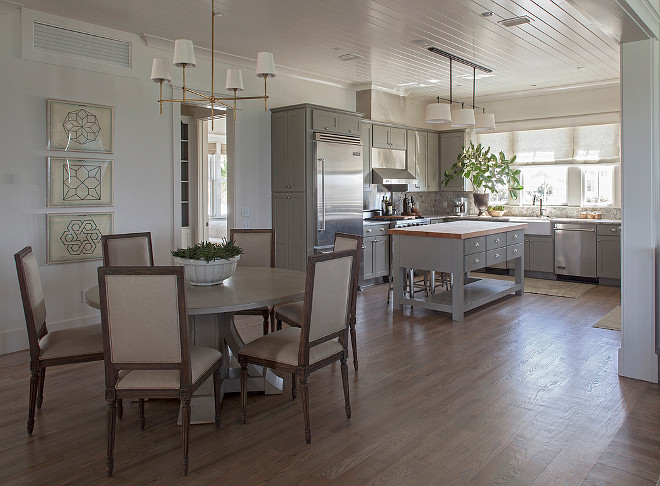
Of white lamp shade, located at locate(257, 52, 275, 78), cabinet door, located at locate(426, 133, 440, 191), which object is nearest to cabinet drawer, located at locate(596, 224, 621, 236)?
cabinet door, located at locate(426, 133, 440, 191)

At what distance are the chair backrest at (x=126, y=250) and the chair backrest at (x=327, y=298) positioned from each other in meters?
1.74

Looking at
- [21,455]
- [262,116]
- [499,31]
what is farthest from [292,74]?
[21,455]

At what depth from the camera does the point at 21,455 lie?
2.76m

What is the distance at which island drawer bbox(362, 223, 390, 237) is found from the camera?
7.37 meters

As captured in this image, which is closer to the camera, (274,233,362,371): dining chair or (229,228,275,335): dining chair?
(274,233,362,371): dining chair

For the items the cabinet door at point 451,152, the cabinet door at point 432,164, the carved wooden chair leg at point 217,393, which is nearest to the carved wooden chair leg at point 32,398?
the carved wooden chair leg at point 217,393

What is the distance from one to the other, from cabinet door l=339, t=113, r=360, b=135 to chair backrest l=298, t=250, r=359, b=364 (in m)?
4.01

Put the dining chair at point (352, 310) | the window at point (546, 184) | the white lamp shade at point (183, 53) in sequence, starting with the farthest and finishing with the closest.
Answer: the window at point (546, 184) → the dining chair at point (352, 310) → the white lamp shade at point (183, 53)

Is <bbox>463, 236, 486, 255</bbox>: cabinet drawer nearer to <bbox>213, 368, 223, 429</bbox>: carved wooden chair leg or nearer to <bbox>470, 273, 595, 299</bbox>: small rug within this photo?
<bbox>470, 273, 595, 299</bbox>: small rug

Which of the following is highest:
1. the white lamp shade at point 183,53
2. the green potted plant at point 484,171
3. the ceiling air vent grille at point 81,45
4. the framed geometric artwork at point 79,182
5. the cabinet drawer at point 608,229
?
the ceiling air vent grille at point 81,45

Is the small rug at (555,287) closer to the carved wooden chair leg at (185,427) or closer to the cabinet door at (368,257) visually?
the cabinet door at (368,257)

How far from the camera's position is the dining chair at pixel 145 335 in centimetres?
250

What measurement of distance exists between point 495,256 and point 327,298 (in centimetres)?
364

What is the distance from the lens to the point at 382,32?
205 inches
